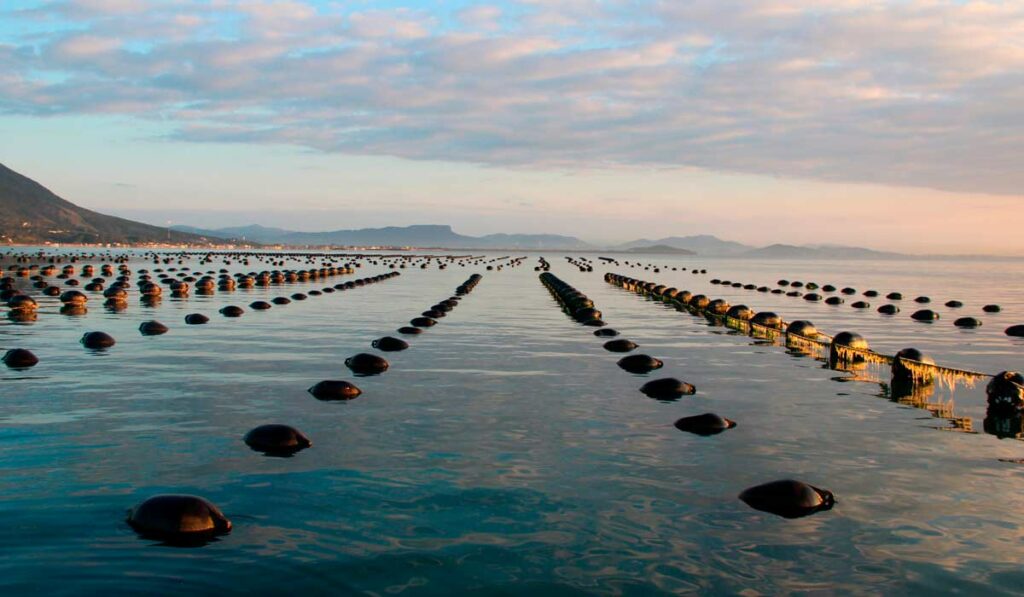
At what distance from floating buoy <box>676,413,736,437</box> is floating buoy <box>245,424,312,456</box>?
685 centimetres

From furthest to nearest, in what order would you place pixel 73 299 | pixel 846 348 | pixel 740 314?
1. pixel 73 299
2. pixel 740 314
3. pixel 846 348

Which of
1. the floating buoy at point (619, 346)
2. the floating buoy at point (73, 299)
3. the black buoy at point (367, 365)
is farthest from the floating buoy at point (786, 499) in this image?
the floating buoy at point (73, 299)

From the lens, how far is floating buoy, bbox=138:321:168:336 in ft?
105

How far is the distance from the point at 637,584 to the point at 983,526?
5071 mm

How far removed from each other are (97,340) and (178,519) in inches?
803

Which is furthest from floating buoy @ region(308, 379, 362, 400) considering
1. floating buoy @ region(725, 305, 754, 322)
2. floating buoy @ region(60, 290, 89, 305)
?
floating buoy @ region(60, 290, 89, 305)

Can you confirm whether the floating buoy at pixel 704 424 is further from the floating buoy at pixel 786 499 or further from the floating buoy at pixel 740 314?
the floating buoy at pixel 740 314

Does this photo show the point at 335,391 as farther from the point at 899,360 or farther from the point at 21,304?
the point at 21,304

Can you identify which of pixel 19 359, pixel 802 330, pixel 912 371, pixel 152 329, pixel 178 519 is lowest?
pixel 152 329

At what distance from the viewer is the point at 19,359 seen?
77.4 ft

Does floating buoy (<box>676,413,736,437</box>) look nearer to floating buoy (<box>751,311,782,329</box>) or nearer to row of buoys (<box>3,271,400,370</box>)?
row of buoys (<box>3,271,400,370</box>)

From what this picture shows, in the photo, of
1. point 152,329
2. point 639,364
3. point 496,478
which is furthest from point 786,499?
point 152,329

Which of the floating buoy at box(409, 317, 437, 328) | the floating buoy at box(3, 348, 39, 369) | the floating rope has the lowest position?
the floating buoy at box(3, 348, 39, 369)

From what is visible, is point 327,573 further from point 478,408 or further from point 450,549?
point 478,408
